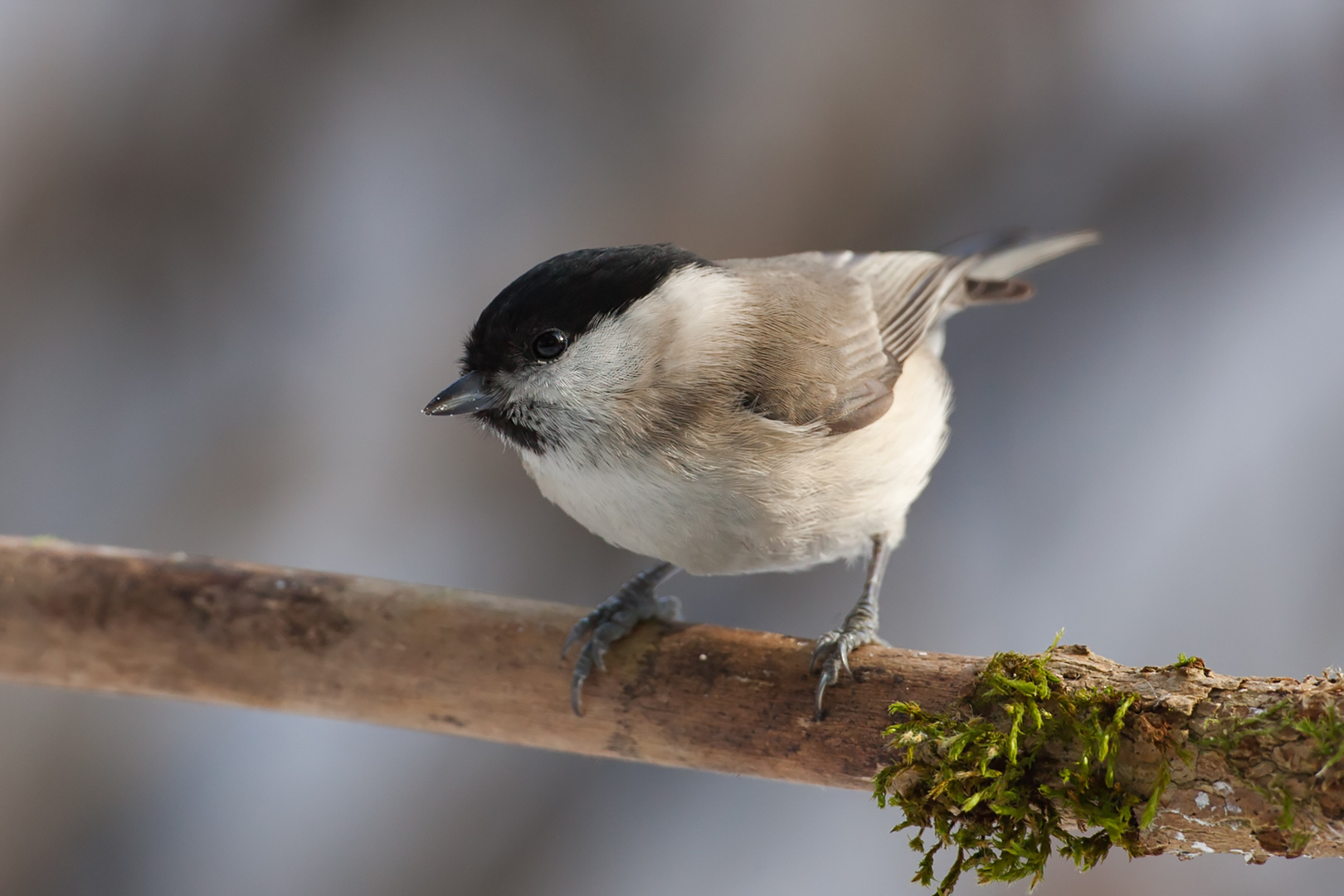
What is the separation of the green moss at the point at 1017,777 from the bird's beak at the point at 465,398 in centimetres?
65

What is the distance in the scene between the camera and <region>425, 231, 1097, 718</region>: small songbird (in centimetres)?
119

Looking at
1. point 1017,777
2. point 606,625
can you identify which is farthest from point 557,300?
point 1017,777

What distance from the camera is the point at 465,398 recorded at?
1191mm

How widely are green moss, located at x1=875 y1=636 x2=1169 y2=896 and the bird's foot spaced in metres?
0.14

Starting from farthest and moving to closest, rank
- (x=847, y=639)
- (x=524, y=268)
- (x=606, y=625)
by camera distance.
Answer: (x=524, y=268)
(x=606, y=625)
(x=847, y=639)

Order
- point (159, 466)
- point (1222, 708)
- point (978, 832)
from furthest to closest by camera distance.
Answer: point (159, 466) < point (978, 832) < point (1222, 708)

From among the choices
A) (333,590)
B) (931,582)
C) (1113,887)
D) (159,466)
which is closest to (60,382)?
(159,466)

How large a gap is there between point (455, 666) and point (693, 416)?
0.54 m

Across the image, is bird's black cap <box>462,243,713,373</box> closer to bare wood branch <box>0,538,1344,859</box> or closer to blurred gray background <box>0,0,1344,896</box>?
bare wood branch <box>0,538,1344,859</box>

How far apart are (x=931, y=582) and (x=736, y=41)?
158 centimetres

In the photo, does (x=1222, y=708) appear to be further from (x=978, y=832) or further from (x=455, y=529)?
(x=455, y=529)

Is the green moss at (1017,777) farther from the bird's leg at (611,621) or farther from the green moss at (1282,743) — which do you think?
the bird's leg at (611,621)

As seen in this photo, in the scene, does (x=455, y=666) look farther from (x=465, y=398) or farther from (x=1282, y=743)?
(x=1282, y=743)

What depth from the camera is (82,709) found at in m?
Answer: 2.36
